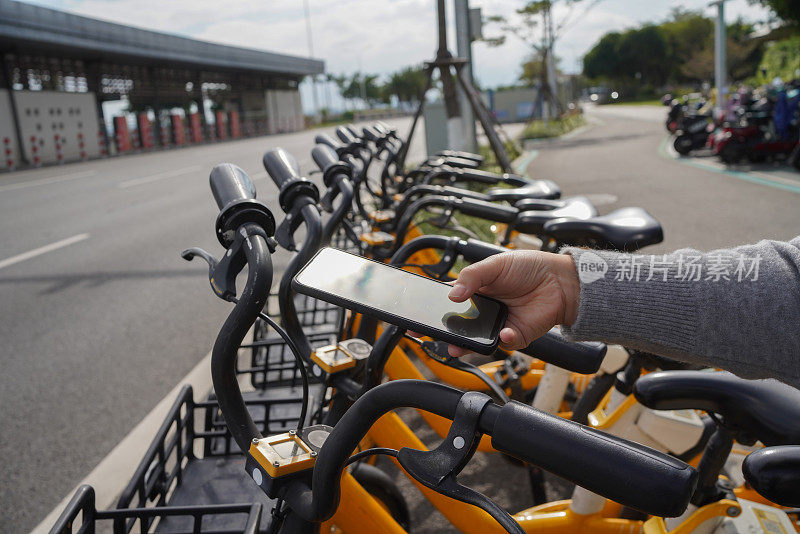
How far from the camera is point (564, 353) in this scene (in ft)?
4.18

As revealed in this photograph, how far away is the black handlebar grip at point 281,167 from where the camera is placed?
1.51 m

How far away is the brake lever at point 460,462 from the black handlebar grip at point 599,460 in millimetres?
28

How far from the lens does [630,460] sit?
691 mm

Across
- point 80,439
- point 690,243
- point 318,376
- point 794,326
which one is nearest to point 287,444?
point 318,376

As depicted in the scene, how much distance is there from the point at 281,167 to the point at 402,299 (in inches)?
27.7

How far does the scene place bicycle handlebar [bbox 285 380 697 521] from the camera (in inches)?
26.7

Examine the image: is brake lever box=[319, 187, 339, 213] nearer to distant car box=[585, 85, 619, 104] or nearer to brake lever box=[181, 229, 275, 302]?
brake lever box=[181, 229, 275, 302]

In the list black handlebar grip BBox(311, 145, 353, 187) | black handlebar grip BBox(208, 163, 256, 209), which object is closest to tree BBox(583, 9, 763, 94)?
black handlebar grip BBox(311, 145, 353, 187)

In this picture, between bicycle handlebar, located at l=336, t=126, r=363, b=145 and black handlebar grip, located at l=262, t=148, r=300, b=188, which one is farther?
bicycle handlebar, located at l=336, t=126, r=363, b=145

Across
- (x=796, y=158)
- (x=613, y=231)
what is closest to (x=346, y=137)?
(x=613, y=231)

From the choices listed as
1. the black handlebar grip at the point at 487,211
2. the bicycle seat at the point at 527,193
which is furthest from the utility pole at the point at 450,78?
the black handlebar grip at the point at 487,211

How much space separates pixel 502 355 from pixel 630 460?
1.78m

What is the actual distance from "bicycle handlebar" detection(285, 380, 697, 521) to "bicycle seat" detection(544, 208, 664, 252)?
1800 mm

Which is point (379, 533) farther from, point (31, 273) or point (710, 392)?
point (31, 273)
